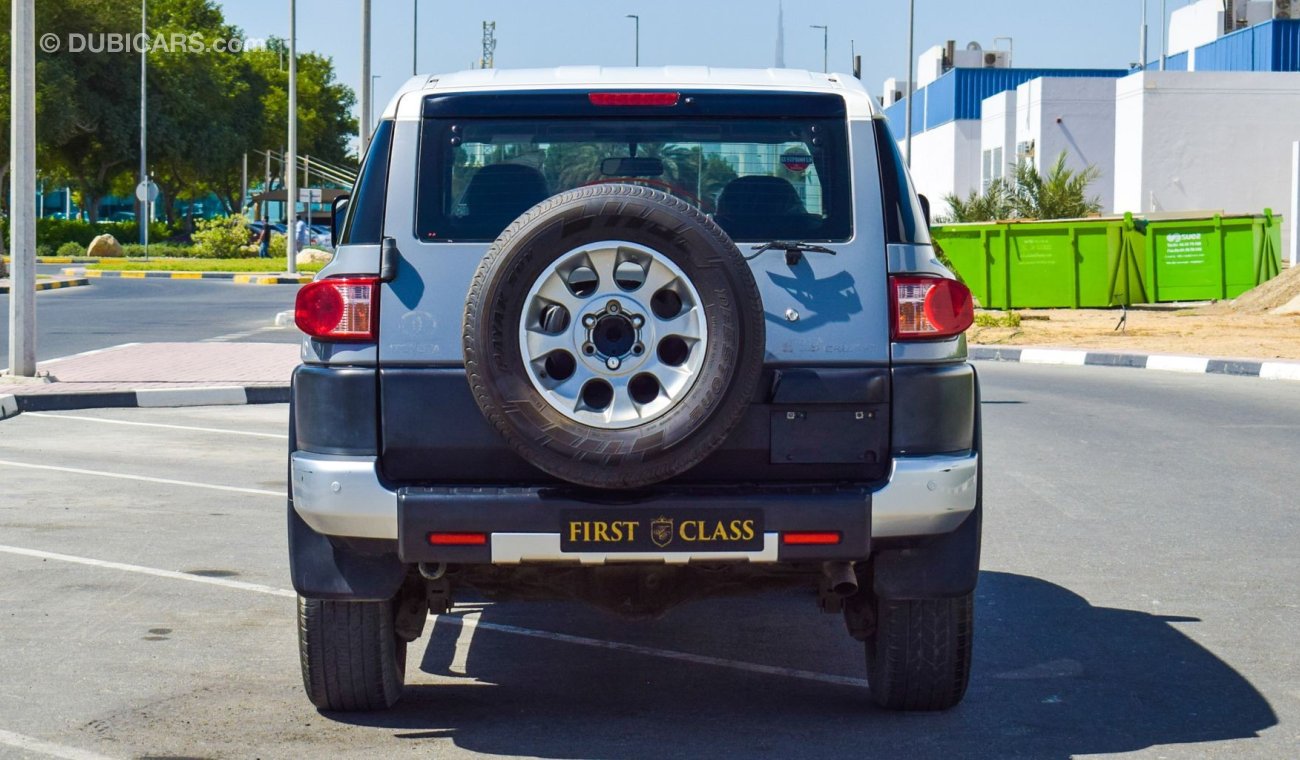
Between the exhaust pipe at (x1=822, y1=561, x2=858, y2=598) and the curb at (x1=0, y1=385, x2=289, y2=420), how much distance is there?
1070 centimetres

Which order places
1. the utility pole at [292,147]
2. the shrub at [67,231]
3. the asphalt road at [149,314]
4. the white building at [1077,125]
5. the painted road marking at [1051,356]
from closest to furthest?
the painted road marking at [1051,356] → the asphalt road at [149,314] → the utility pole at [292,147] → the white building at [1077,125] → the shrub at [67,231]

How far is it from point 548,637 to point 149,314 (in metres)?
22.7

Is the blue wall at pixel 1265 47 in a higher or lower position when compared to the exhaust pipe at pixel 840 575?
higher

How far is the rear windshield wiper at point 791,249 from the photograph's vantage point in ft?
15.3

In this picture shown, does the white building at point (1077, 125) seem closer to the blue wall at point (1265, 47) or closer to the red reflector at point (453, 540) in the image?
the blue wall at point (1265, 47)

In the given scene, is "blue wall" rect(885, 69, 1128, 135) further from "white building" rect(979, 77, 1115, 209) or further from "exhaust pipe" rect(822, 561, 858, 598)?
"exhaust pipe" rect(822, 561, 858, 598)

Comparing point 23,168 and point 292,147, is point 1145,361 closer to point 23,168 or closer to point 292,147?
point 23,168

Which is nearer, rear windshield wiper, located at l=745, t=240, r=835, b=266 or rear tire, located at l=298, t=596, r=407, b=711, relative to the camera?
rear windshield wiper, located at l=745, t=240, r=835, b=266

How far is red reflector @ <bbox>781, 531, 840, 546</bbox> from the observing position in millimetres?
4527

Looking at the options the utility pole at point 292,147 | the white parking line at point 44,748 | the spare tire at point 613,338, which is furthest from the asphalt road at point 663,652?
the utility pole at point 292,147

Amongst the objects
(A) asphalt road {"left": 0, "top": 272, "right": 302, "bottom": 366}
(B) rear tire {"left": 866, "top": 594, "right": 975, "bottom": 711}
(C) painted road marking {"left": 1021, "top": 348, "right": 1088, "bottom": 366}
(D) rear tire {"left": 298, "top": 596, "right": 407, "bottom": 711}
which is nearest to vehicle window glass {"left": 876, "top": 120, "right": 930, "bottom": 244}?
(B) rear tire {"left": 866, "top": 594, "right": 975, "bottom": 711}

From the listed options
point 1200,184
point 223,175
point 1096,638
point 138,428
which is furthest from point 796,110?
point 223,175

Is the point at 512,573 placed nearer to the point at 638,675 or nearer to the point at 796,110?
the point at 638,675

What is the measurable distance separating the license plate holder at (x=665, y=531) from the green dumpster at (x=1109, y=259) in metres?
26.3
